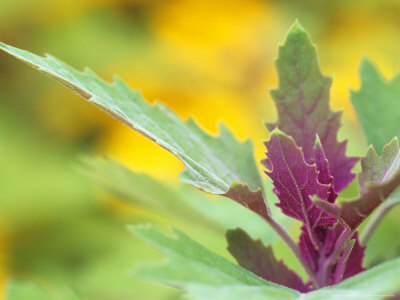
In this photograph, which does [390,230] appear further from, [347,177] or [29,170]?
[29,170]

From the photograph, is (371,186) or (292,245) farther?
(292,245)

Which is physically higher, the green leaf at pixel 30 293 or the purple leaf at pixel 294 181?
the green leaf at pixel 30 293

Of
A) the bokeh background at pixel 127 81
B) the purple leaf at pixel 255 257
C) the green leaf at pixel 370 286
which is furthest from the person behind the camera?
the bokeh background at pixel 127 81

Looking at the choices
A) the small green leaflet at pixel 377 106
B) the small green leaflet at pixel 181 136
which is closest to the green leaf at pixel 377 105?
the small green leaflet at pixel 377 106

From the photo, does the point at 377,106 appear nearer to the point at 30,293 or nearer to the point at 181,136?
the point at 181,136

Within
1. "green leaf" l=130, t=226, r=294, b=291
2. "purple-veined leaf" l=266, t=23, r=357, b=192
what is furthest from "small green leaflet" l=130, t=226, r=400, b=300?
"purple-veined leaf" l=266, t=23, r=357, b=192

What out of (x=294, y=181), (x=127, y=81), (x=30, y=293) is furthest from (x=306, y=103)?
(x=127, y=81)

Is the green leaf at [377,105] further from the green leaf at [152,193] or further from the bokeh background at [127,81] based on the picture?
the bokeh background at [127,81]
